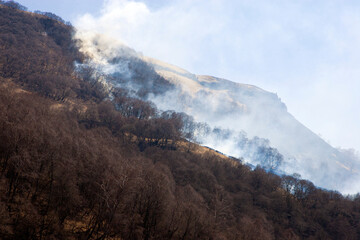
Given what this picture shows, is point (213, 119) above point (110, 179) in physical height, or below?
above

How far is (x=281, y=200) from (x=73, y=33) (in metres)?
177

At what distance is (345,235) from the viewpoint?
56312 mm

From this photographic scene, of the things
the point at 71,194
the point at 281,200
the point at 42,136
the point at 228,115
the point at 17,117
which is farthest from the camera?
the point at 228,115

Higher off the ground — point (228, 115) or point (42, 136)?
point (228, 115)

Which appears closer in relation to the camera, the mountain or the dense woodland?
the dense woodland

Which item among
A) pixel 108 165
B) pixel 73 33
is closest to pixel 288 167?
pixel 108 165

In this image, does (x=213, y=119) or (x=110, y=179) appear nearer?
(x=110, y=179)

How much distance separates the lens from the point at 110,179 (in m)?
26.8

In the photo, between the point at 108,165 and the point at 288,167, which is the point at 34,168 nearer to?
the point at 108,165

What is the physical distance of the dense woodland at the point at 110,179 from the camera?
2536 centimetres

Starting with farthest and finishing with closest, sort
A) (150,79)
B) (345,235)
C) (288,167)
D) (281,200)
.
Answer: (150,79) < (288,167) < (281,200) < (345,235)

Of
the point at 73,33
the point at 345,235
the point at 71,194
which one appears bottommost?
the point at 345,235

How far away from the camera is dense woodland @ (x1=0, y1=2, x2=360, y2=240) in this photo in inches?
998

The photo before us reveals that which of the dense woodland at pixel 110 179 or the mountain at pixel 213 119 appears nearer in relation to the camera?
the dense woodland at pixel 110 179
